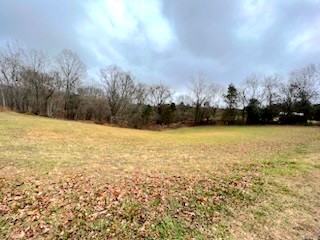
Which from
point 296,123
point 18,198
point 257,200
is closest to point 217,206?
point 257,200

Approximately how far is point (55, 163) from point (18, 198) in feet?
9.56

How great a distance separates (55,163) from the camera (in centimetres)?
677

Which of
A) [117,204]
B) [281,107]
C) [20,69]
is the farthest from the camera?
[281,107]

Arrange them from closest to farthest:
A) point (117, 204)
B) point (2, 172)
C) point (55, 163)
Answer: point (117, 204) → point (2, 172) → point (55, 163)

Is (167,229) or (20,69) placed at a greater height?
(20,69)

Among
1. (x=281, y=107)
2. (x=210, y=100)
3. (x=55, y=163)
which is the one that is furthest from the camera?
(x=210, y=100)

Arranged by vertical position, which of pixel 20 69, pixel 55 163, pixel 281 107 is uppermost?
pixel 20 69

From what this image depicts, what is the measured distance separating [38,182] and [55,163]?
6.99 ft

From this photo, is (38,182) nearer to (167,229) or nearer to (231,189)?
(167,229)

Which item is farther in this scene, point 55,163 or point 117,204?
point 55,163

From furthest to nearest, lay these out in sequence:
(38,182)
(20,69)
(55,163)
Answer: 1. (20,69)
2. (55,163)
3. (38,182)

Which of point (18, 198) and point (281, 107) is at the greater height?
point (281, 107)

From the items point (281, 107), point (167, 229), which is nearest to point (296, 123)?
point (281, 107)

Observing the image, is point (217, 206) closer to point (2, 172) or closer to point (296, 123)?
point (2, 172)
